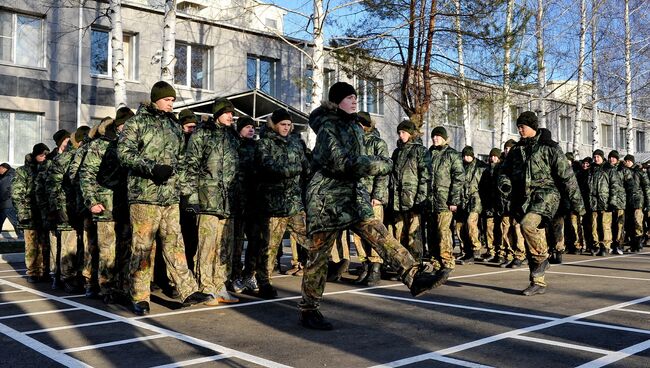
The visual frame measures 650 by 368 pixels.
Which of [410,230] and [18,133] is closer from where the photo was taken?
[410,230]

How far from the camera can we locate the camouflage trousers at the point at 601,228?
44.8ft

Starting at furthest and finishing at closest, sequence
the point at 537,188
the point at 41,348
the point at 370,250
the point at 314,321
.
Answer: the point at 370,250, the point at 537,188, the point at 314,321, the point at 41,348

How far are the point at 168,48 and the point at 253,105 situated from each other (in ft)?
16.7

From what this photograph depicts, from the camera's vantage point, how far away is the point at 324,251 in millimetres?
5895

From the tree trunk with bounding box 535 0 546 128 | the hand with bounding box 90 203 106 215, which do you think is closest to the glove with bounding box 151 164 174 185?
the hand with bounding box 90 203 106 215

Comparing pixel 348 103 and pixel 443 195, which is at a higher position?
pixel 348 103

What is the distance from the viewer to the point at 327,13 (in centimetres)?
1764

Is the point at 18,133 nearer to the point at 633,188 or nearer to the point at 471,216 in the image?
the point at 471,216

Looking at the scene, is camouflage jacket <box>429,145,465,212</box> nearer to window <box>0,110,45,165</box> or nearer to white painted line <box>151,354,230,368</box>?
white painted line <box>151,354,230,368</box>

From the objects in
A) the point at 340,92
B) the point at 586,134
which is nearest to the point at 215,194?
the point at 340,92

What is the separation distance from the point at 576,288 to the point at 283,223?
12.3 feet

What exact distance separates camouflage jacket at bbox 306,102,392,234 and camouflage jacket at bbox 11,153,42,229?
19.0ft

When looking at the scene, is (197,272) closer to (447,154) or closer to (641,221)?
(447,154)

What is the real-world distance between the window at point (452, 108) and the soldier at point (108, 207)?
17598 millimetres
